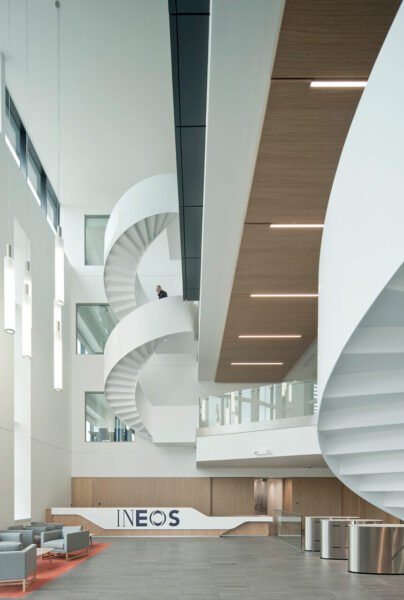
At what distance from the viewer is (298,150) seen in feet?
26.1

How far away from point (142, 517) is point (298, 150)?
1569cm

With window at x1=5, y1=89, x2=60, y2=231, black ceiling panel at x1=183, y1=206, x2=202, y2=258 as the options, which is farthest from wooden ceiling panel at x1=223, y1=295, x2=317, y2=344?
window at x1=5, y1=89, x2=60, y2=231

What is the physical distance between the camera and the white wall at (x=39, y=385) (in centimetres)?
1619

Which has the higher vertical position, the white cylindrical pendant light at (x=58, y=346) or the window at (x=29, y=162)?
the window at (x=29, y=162)

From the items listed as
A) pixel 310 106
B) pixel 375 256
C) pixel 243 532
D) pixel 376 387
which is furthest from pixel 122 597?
pixel 243 532

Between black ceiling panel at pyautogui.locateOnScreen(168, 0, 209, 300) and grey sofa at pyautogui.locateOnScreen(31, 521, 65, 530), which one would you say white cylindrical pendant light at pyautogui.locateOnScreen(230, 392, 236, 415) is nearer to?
grey sofa at pyautogui.locateOnScreen(31, 521, 65, 530)

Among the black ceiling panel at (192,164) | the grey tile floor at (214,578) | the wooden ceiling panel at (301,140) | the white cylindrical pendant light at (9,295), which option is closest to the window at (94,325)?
the grey tile floor at (214,578)

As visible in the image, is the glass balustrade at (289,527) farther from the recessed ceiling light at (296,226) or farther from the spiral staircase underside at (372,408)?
the spiral staircase underside at (372,408)

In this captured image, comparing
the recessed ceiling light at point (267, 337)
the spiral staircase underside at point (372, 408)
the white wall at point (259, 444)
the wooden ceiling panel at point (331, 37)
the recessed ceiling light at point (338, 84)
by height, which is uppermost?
the wooden ceiling panel at point (331, 37)

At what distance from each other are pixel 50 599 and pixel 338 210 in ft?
23.6

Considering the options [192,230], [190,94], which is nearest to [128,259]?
[192,230]

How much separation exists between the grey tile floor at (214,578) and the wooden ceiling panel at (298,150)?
5.04 metres

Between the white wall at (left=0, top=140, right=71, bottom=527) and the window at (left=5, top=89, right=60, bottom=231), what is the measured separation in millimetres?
876

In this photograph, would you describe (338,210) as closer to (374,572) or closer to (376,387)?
(376,387)
